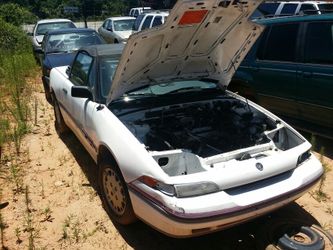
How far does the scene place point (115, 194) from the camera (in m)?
3.89

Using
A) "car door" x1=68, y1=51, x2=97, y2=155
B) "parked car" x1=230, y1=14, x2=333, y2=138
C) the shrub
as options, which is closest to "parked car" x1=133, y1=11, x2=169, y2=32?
the shrub

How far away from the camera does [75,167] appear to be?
5.52 metres

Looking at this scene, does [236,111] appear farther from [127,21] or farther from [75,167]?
[127,21]

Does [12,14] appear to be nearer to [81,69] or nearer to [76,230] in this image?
[81,69]

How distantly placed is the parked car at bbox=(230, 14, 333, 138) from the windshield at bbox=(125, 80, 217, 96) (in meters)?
1.53

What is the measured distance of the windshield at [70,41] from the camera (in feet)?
31.8

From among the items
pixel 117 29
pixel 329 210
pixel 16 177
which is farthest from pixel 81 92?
pixel 117 29

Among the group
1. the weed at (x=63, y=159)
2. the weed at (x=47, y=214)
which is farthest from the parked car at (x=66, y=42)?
the weed at (x=47, y=214)

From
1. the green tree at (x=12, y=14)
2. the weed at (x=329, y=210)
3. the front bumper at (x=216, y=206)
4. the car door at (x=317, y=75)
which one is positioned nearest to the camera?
the front bumper at (x=216, y=206)

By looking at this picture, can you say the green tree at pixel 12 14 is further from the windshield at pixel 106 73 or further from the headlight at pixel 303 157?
the headlight at pixel 303 157

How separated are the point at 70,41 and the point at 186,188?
7.67 metres

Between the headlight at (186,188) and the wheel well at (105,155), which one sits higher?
the headlight at (186,188)

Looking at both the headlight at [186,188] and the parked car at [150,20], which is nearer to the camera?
the headlight at [186,188]

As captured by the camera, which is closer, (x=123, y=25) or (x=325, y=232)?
(x=325, y=232)
